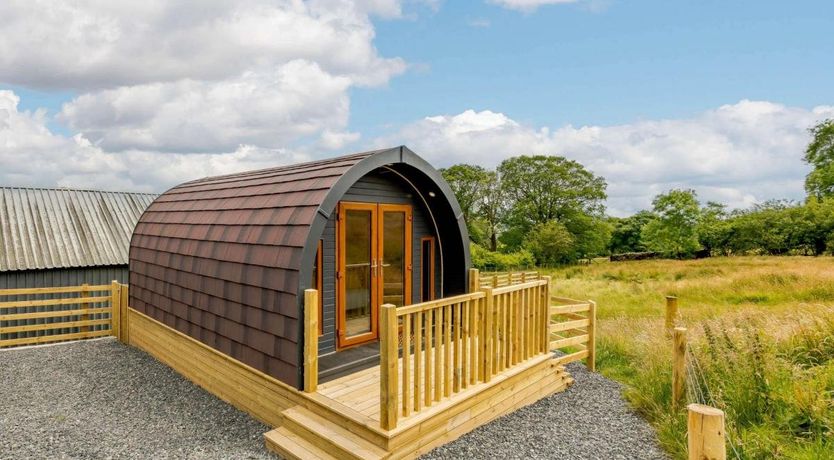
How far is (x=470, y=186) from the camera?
28500 mm

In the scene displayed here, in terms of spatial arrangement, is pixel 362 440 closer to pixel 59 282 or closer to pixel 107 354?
pixel 107 354

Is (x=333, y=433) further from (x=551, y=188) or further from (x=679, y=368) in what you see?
(x=551, y=188)

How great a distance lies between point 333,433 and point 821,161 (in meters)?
40.0

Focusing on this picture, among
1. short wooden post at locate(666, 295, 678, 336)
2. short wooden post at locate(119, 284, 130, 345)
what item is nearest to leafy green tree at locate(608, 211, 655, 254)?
short wooden post at locate(666, 295, 678, 336)

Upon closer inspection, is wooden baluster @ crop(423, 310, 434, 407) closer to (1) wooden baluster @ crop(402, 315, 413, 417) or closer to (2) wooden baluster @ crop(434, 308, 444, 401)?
(2) wooden baluster @ crop(434, 308, 444, 401)

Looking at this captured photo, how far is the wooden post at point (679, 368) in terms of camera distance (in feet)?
15.7

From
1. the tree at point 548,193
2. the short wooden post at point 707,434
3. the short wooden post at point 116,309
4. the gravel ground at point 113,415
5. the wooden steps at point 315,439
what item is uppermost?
the tree at point 548,193

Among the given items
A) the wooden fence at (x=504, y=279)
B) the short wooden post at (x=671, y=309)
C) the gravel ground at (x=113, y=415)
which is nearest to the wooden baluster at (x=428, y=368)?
the gravel ground at (x=113, y=415)

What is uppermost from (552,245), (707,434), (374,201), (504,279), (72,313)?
(374,201)

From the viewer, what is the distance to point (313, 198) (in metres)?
4.66

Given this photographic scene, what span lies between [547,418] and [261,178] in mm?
4958

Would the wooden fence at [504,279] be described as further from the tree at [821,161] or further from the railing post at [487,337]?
the tree at [821,161]

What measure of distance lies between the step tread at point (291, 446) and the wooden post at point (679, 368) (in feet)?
12.1

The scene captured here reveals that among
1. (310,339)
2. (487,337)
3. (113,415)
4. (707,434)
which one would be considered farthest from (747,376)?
(113,415)
